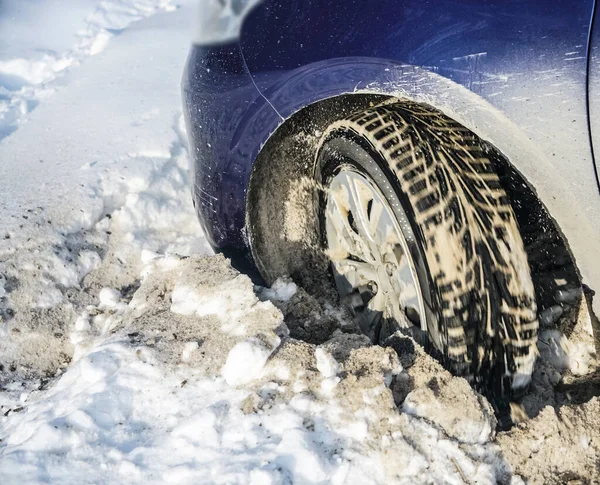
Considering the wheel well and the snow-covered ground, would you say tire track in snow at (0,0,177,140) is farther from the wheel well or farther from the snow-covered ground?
the wheel well

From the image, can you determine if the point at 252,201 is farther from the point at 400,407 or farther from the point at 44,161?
the point at 44,161

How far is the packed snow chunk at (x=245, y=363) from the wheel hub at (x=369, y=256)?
1.55 feet

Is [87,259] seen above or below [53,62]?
below

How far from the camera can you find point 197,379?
181 centimetres

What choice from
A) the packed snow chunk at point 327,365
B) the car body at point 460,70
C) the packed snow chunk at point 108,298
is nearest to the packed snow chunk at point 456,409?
the packed snow chunk at point 327,365

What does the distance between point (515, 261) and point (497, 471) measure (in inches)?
21.5

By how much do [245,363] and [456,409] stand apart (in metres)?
0.59

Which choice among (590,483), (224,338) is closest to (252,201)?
(224,338)

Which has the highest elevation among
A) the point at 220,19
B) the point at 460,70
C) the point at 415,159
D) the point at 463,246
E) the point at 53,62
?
the point at 53,62

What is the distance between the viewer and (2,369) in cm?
241

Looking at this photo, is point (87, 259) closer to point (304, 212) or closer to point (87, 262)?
point (87, 262)

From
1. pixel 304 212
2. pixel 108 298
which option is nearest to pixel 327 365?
pixel 304 212

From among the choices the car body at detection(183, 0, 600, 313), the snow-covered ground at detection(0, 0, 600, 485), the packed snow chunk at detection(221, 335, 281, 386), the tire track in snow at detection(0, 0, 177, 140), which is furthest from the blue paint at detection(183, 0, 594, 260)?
the tire track in snow at detection(0, 0, 177, 140)

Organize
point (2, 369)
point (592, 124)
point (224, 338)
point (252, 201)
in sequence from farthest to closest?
point (2, 369) < point (252, 201) < point (224, 338) < point (592, 124)
